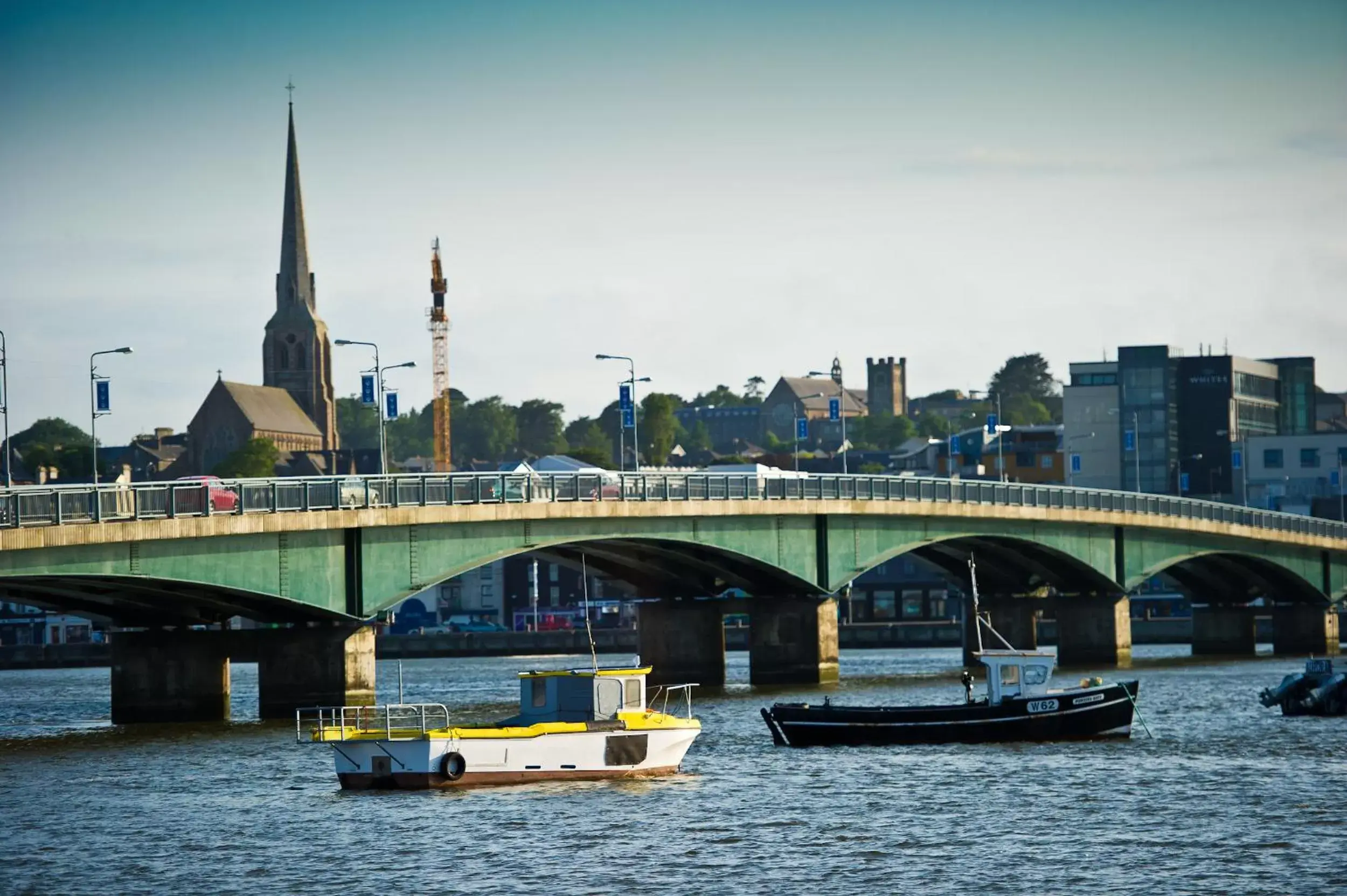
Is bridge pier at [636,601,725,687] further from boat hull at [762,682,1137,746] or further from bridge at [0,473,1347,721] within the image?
boat hull at [762,682,1137,746]

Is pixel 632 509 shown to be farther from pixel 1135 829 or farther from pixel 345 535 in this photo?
pixel 1135 829

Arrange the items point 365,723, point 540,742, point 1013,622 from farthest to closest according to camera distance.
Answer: point 1013,622, point 365,723, point 540,742

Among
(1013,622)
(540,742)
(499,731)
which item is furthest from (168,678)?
(1013,622)

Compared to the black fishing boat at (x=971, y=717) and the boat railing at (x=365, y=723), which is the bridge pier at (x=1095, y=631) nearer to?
the boat railing at (x=365, y=723)

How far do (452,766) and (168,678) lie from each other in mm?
28531

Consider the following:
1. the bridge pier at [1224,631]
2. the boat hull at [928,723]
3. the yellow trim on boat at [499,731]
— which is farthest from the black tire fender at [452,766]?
the bridge pier at [1224,631]

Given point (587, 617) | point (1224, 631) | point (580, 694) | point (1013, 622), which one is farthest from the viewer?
point (1224, 631)

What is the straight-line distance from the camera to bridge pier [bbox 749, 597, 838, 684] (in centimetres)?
9938

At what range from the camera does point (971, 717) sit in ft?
219

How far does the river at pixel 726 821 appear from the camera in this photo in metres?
42.5

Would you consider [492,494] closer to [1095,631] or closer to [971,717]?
[971,717]

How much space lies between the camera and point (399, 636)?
17300cm

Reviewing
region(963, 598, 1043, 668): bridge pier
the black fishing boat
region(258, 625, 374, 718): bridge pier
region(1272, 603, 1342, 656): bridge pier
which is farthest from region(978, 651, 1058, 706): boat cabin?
region(1272, 603, 1342, 656): bridge pier

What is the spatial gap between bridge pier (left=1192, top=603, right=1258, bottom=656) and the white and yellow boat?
84.4m
